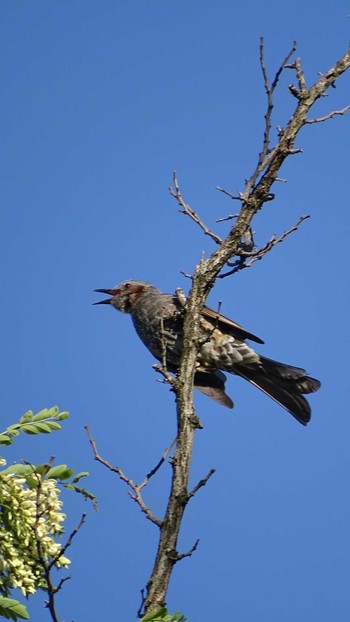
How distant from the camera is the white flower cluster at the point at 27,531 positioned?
122 inches

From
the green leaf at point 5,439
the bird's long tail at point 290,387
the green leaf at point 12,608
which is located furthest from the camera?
the bird's long tail at point 290,387

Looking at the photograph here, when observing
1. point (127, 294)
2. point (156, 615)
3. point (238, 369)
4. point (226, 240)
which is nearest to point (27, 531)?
point (156, 615)

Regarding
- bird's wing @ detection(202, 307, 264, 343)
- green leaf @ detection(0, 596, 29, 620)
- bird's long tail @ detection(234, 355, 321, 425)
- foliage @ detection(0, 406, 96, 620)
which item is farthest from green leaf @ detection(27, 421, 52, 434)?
bird's long tail @ detection(234, 355, 321, 425)

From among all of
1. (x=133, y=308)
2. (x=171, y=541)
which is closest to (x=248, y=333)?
(x=133, y=308)

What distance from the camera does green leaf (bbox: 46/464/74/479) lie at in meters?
Answer: 3.43

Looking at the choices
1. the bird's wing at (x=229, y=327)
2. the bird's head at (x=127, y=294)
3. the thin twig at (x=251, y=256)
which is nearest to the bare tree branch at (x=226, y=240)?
the thin twig at (x=251, y=256)

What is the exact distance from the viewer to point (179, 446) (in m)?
4.74

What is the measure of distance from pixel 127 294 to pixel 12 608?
7106 mm

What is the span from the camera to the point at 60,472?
343 cm

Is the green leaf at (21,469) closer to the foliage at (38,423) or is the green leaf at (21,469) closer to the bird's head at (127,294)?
the foliage at (38,423)

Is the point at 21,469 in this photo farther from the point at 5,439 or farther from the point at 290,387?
the point at 290,387

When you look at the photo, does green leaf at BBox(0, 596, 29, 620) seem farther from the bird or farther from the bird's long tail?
the bird's long tail

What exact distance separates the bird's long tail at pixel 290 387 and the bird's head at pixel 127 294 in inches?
74.9

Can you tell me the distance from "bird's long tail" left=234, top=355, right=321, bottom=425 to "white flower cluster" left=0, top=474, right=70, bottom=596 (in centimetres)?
516
